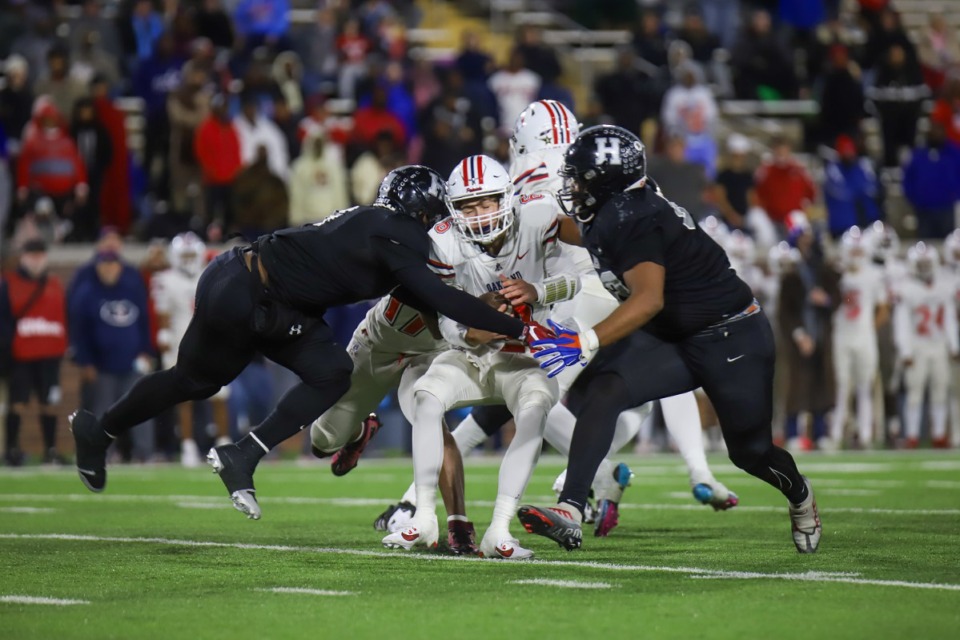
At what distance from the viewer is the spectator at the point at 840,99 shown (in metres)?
17.8

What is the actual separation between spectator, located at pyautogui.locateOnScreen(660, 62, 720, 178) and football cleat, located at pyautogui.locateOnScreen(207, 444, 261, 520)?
10532 mm

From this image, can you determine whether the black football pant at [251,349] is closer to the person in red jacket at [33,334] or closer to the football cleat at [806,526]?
the football cleat at [806,526]

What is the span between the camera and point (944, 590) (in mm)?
5203

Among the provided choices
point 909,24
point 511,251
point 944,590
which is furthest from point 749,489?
point 909,24

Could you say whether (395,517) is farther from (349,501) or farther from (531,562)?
(349,501)

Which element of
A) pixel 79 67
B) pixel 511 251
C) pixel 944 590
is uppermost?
pixel 79 67

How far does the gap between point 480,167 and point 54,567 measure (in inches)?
87.6

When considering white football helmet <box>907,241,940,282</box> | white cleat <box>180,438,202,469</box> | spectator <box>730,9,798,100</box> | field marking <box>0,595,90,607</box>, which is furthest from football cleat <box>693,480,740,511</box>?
spectator <box>730,9,798,100</box>

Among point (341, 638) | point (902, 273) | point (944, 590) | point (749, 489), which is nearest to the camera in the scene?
point (341, 638)

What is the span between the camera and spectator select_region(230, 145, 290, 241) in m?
14.2

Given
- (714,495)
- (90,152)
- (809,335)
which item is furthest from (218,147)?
(714,495)

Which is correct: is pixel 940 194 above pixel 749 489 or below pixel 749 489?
above

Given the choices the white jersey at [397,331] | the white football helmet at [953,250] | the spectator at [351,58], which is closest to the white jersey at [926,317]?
the white football helmet at [953,250]

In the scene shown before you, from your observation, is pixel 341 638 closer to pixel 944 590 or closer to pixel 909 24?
pixel 944 590
